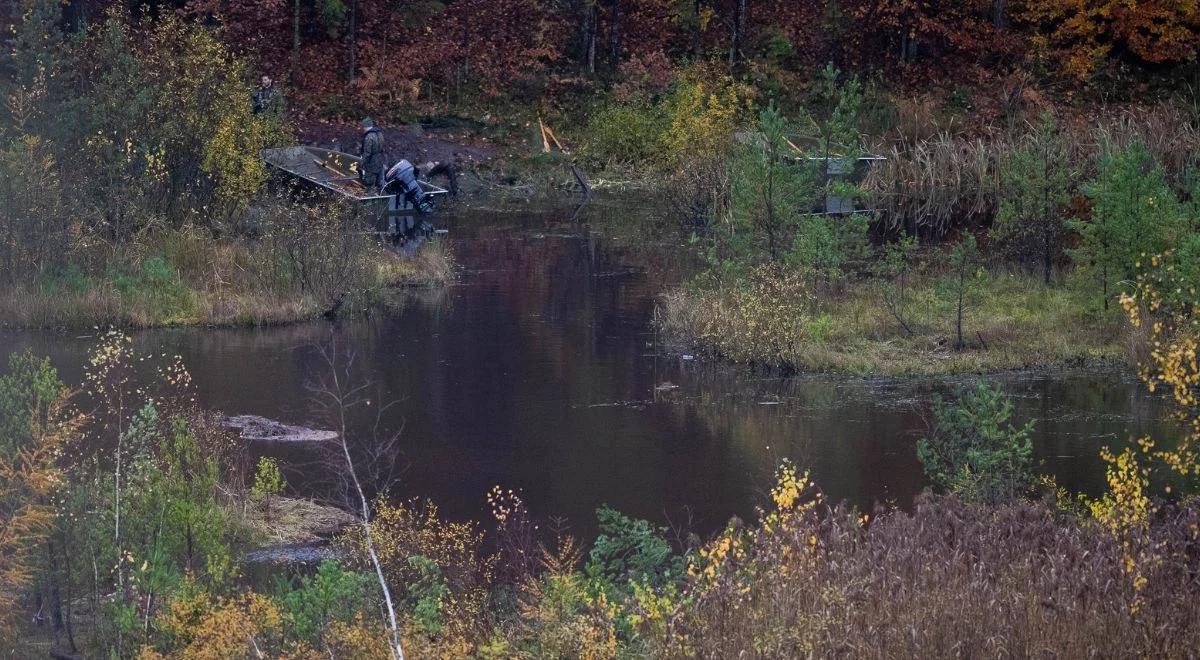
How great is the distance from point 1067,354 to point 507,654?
1112 centimetres

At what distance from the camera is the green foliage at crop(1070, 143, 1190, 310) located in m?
17.4

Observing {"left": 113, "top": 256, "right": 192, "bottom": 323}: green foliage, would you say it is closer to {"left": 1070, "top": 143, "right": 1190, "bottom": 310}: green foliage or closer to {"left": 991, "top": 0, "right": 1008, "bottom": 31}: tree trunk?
{"left": 1070, "top": 143, "right": 1190, "bottom": 310}: green foliage

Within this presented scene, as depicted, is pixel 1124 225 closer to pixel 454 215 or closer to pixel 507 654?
pixel 507 654

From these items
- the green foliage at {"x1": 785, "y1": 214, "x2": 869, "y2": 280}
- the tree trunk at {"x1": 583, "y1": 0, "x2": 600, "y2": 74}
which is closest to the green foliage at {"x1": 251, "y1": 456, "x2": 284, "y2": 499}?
the green foliage at {"x1": 785, "y1": 214, "x2": 869, "y2": 280}

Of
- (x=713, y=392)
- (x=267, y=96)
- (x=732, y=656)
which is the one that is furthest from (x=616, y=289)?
(x=732, y=656)

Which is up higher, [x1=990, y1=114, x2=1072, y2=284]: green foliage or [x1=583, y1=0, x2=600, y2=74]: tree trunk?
[x1=583, y1=0, x2=600, y2=74]: tree trunk

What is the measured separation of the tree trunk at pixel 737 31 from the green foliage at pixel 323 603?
35363 millimetres

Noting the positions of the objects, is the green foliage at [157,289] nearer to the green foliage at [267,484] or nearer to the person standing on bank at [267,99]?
the green foliage at [267,484]

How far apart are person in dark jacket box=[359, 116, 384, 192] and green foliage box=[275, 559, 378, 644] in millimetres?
20083

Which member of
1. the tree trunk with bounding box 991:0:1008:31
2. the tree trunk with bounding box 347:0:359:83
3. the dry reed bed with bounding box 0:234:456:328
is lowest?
the dry reed bed with bounding box 0:234:456:328

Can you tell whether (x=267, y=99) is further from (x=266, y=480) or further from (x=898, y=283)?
(x=266, y=480)

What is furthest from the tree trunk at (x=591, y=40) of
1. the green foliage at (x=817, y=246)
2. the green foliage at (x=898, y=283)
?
the green foliage at (x=817, y=246)

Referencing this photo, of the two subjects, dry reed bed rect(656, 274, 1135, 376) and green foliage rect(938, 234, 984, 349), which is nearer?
dry reed bed rect(656, 274, 1135, 376)

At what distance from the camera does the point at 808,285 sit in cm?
1922
